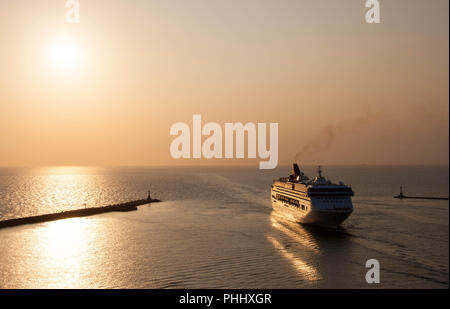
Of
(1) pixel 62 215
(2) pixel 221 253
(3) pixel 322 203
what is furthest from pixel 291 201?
(1) pixel 62 215

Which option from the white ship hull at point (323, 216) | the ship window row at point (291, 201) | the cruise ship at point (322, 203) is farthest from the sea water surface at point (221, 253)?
the ship window row at point (291, 201)

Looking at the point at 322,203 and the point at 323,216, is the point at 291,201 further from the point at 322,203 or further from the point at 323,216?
the point at 323,216

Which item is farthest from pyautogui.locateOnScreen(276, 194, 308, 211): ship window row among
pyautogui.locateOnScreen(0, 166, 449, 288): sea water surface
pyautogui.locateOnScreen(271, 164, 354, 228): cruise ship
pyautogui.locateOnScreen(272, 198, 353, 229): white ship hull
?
pyautogui.locateOnScreen(0, 166, 449, 288): sea water surface

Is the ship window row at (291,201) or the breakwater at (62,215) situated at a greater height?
the ship window row at (291,201)

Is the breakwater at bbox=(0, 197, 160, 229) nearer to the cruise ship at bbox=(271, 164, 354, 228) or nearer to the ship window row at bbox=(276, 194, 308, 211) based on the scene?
the ship window row at bbox=(276, 194, 308, 211)

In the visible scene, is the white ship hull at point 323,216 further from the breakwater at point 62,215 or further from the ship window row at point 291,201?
the breakwater at point 62,215

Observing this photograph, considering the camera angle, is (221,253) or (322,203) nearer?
(221,253)

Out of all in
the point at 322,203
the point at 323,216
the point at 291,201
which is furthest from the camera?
the point at 291,201

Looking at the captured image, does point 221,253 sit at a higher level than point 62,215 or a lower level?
higher

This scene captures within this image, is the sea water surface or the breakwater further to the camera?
the breakwater

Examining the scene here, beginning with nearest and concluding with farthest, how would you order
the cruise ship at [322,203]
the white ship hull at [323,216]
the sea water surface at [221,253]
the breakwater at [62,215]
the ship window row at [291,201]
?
the sea water surface at [221,253], the white ship hull at [323,216], the cruise ship at [322,203], the breakwater at [62,215], the ship window row at [291,201]

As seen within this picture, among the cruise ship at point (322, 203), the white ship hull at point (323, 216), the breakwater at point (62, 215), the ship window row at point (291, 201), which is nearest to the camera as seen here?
the white ship hull at point (323, 216)

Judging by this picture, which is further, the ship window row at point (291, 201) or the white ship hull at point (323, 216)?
the ship window row at point (291, 201)

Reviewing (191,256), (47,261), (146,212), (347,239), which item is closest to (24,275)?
(47,261)
